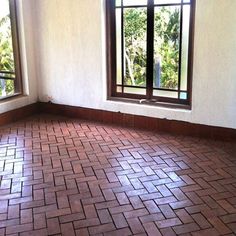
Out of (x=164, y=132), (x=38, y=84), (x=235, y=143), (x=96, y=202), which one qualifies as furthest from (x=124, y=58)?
(x=96, y=202)

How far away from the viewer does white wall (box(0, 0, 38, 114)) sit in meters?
4.94

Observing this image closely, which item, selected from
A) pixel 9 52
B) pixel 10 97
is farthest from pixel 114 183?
pixel 9 52

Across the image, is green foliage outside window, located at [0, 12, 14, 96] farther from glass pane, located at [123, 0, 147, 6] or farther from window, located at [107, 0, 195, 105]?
glass pane, located at [123, 0, 147, 6]

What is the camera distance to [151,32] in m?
4.45

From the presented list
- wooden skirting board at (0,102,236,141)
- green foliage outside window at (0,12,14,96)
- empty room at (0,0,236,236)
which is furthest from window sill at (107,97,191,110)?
green foliage outside window at (0,12,14,96)

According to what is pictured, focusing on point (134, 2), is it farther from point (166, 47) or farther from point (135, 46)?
point (166, 47)

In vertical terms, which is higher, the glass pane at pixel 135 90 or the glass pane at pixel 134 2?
the glass pane at pixel 134 2

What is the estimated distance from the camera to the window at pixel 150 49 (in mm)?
4258

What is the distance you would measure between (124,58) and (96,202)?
94.7 inches

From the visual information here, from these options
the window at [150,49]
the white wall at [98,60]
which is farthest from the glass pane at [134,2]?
the white wall at [98,60]

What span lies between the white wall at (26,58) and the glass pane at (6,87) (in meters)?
0.14

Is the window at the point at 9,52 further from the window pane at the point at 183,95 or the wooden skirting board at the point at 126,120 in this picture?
the window pane at the point at 183,95

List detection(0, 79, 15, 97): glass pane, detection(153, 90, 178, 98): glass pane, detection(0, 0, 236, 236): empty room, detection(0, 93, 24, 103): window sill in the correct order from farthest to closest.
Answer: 1. detection(0, 79, 15, 97): glass pane
2. detection(0, 93, 24, 103): window sill
3. detection(153, 90, 178, 98): glass pane
4. detection(0, 0, 236, 236): empty room

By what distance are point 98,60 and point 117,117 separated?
2.60 ft
